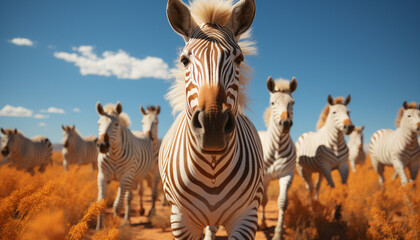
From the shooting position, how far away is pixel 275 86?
495cm

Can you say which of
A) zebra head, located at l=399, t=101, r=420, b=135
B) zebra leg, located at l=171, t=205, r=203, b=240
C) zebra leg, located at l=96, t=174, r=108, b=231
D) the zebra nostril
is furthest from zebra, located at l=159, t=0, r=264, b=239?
zebra head, located at l=399, t=101, r=420, b=135

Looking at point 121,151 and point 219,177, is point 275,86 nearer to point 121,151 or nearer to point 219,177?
point 219,177

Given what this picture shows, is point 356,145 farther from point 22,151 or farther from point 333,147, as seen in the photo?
point 22,151

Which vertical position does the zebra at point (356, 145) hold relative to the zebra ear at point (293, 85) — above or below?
below

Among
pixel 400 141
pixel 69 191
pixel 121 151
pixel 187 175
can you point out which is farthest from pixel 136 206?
pixel 400 141

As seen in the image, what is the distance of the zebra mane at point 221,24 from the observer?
6.20 ft

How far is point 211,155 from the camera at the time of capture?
1521mm

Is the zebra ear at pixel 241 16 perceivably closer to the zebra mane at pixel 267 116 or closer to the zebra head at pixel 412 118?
the zebra mane at pixel 267 116

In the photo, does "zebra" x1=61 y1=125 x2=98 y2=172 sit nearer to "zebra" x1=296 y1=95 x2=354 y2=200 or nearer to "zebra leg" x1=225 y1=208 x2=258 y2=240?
"zebra" x1=296 y1=95 x2=354 y2=200

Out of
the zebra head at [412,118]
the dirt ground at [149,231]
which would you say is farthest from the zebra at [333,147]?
the dirt ground at [149,231]

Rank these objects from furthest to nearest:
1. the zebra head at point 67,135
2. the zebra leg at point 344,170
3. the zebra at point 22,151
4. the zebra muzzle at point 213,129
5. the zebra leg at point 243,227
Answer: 1. the zebra head at point 67,135
2. the zebra at point 22,151
3. the zebra leg at point 344,170
4. the zebra leg at point 243,227
5. the zebra muzzle at point 213,129

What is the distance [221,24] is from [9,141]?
11.5 metres

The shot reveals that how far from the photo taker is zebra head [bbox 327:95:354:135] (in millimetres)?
5469

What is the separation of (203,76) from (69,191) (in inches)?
266
